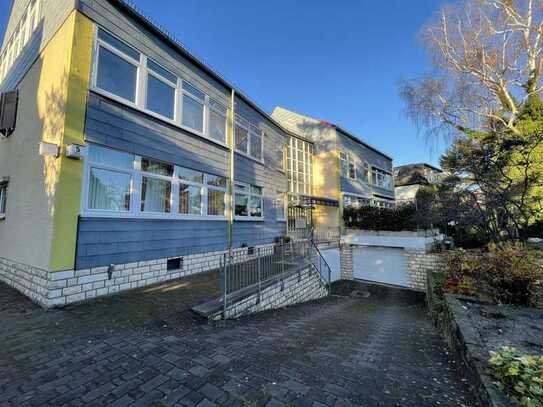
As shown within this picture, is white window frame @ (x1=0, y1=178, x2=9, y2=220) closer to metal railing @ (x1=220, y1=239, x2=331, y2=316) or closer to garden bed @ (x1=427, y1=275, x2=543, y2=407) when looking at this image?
metal railing @ (x1=220, y1=239, x2=331, y2=316)

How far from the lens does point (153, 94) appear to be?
7250 mm

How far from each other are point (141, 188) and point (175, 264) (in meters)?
2.51

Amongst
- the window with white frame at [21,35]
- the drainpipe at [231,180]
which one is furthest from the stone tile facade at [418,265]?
the window with white frame at [21,35]

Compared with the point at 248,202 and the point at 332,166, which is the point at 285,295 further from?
the point at 332,166

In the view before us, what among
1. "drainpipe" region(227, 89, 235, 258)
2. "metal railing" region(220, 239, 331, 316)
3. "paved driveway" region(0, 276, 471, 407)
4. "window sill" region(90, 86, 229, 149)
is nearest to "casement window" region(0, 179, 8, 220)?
"paved driveway" region(0, 276, 471, 407)

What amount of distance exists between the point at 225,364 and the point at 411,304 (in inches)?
396

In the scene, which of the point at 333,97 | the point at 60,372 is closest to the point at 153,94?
the point at 60,372

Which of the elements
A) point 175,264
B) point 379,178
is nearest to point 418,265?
point 175,264

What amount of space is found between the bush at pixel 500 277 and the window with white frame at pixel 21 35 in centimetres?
1428

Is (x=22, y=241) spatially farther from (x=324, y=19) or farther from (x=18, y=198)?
(x=324, y=19)

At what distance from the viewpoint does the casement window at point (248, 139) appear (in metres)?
10.6

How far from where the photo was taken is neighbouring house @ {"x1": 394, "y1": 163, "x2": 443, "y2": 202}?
30.0 m

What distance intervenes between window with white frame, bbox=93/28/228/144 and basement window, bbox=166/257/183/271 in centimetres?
421

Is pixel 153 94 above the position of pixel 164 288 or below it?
above
